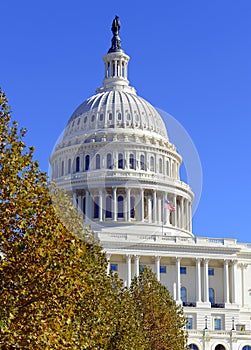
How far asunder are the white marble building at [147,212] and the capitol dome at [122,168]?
198 mm

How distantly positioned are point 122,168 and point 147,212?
34.2 ft

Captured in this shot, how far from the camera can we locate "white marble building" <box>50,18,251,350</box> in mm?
150000

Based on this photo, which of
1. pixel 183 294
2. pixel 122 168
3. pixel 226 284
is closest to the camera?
pixel 226 284

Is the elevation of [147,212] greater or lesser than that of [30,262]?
greater

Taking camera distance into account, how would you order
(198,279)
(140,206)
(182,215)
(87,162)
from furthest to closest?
(182,215), (87,162), (140,206), (198,279)

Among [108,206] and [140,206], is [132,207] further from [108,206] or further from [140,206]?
[108,206]

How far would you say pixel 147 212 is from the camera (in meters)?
172

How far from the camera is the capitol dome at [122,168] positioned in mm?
171125

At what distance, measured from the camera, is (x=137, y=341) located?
56.6 metres

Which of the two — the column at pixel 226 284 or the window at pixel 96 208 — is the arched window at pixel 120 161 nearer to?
the window at pixel 96 208

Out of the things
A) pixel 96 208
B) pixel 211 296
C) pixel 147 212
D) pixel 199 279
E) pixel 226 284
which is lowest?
pixel 211 296

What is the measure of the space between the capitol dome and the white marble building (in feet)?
0.65

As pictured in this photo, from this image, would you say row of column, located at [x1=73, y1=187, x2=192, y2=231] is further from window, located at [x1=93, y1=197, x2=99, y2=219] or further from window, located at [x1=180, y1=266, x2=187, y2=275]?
window, located at [x1=180, y1=266, x2=187, y2=275]

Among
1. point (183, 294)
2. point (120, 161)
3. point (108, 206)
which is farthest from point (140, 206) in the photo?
point (183, 294)
